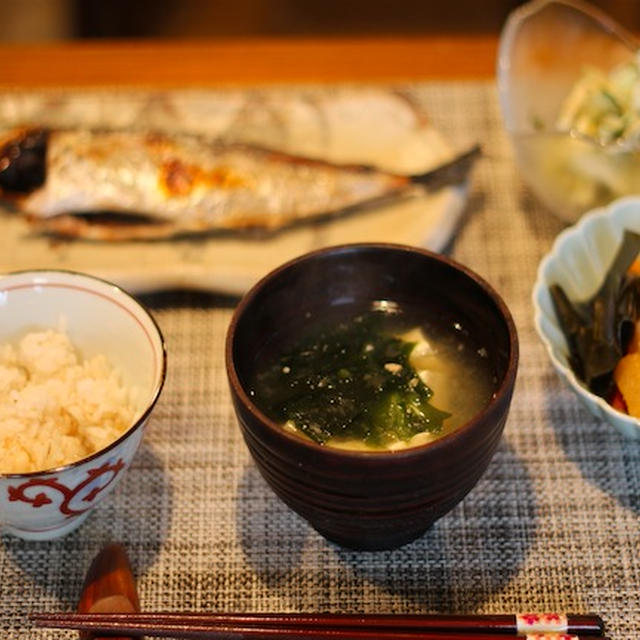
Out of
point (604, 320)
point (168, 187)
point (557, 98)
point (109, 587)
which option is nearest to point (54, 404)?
point (109, 587)

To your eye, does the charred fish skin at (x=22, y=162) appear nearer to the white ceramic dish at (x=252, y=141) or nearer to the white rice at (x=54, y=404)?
the white ceramic dish at (x=252, y=141)

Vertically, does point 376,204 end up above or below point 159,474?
above

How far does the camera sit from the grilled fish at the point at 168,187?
1821 mm

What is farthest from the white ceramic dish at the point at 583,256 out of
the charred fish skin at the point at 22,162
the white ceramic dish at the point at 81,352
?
the charred fish skin at the point at 22,162

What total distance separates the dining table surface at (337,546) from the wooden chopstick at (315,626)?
0.10 meters

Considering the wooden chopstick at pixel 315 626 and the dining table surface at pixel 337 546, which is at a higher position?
the wooden chopstick at pixel 315 626

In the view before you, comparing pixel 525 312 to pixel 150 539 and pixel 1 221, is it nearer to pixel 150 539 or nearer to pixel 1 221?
pixel 150 539

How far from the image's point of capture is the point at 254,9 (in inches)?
160

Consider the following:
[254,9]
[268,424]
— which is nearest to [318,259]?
[268,424]

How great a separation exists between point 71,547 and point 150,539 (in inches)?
4.3

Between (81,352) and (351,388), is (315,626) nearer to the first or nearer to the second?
(351,388)

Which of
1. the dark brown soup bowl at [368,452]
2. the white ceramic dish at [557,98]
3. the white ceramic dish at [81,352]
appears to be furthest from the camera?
the white ceramic dish at [557,98]

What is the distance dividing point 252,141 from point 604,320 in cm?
96

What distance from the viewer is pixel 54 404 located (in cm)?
124
